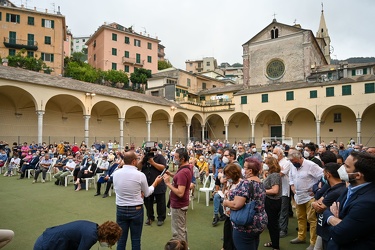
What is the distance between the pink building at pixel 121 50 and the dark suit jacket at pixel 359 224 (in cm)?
4411

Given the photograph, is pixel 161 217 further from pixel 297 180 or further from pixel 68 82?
pixel 68 82

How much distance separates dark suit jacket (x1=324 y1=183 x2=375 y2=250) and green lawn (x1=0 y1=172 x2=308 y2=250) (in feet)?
9.25

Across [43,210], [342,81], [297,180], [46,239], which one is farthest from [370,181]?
[342,81]

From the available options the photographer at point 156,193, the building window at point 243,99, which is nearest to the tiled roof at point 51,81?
the building window at point 243,99

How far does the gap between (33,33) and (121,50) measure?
13371 mm

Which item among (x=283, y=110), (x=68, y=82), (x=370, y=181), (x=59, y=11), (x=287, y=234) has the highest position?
(x=59, y=11)

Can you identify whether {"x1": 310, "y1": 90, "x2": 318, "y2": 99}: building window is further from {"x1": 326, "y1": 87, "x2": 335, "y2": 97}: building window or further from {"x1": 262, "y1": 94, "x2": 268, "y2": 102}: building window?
{"x1": 262, "y1": 94, "x2": 268, "y2": 102}: building window

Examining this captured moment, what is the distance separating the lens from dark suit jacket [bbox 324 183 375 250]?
192 cm

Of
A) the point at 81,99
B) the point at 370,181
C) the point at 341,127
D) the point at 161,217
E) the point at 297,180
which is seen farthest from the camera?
the point at 341,127

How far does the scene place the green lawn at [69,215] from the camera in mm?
4770

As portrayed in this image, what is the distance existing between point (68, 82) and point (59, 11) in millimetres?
23784

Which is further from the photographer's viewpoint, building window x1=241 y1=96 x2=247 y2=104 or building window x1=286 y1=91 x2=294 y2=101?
building window x1=241 y1=96 x2=247 y2=104

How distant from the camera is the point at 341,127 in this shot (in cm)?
2775

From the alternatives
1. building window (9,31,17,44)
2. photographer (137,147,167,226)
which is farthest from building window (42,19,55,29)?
photographer (137,147,167,226)
